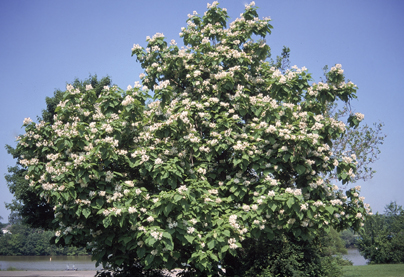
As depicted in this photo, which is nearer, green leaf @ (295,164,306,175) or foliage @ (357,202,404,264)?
green leaf @ (295,164,306,175)

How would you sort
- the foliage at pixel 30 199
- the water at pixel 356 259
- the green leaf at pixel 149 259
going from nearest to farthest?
the green leaf at pixel 149 259 → the foliage at pixel 30 199 → the water at pixel 356 259

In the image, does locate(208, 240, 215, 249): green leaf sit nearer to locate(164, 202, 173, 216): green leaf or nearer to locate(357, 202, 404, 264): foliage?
locate(164, 202, 173, 216): green leaf

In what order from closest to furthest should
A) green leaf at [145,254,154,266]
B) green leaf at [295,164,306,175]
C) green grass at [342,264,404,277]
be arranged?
green leaf at [145,254,154,266], green leaf at [295,164,306,175], green grass at [342,264,404,277]

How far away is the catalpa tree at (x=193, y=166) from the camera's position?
8.85 metres

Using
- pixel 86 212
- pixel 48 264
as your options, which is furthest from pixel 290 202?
pixel 48 264

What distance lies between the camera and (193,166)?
34.4 ft

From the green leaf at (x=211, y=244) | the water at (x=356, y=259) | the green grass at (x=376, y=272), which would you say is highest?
the green leaf at (x=211, y=244)

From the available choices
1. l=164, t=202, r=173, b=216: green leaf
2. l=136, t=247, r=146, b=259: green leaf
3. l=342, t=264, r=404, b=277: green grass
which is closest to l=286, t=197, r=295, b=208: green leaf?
l=164, t=202, r=173, b=216: green leaf

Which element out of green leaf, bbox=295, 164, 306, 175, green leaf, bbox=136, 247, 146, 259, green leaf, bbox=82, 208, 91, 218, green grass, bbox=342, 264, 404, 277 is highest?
green leaf, bbox=295, 164, 306, 175

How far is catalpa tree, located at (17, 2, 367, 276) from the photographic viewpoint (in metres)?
8.85

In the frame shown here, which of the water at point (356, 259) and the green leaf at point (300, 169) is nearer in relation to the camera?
the green leaf at point (300, 169)

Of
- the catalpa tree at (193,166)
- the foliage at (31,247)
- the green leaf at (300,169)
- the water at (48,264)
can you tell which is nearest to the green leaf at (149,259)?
the catalpa tree at (193,166)

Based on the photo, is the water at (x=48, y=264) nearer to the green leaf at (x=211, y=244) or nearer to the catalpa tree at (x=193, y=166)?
the catalpa tree at (x=193, y=166)

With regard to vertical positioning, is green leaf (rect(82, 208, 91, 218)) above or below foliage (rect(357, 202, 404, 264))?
above
